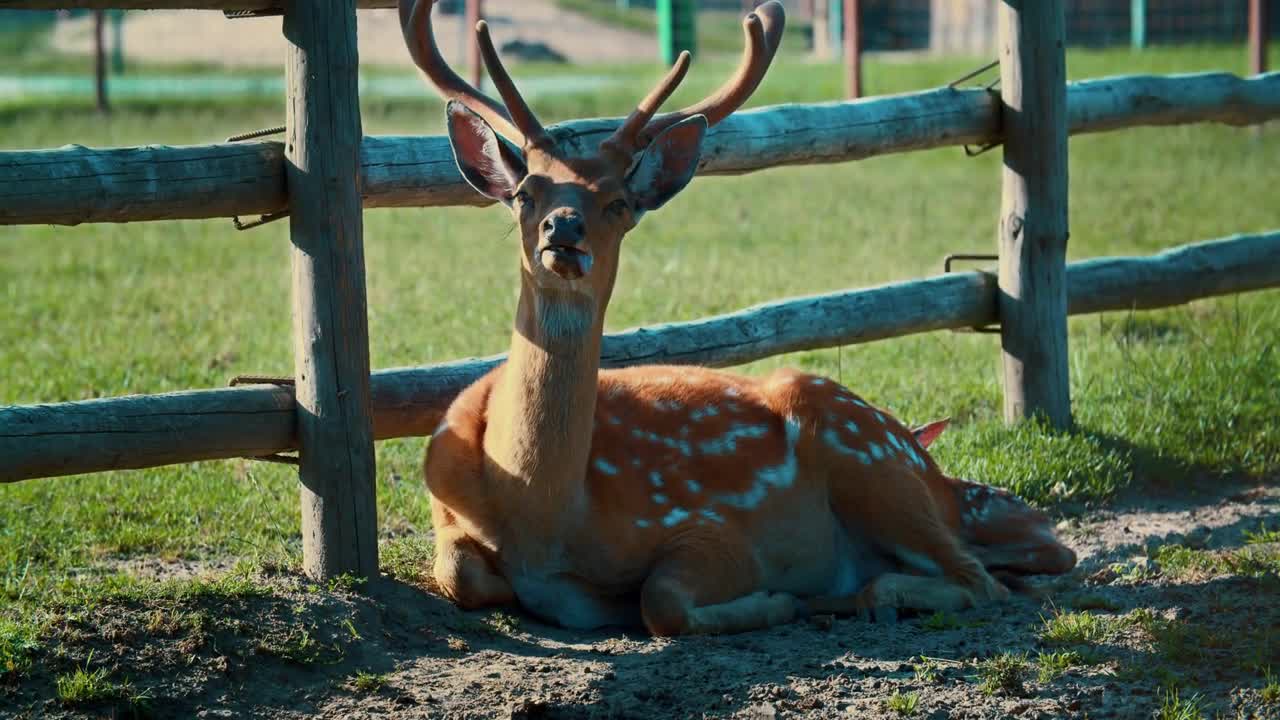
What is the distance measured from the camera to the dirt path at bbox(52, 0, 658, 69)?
121ft

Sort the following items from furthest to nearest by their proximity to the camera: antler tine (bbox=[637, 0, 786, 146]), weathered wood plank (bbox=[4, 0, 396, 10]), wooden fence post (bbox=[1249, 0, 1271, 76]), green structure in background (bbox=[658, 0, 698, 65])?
green structure in background (bbox=[658, 0, 698, 65]) < wooden fence post (bbox=[1249, 0, 1271, 76]) < antler tine (bbox=[637, 0, 786, 146]) < weathered wood plank (bbox=[4, 0, 396, 10])

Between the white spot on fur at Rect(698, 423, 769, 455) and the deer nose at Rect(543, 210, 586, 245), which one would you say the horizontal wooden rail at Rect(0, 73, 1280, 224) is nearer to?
the deer nose at Rect(543, 210, 586, 245)

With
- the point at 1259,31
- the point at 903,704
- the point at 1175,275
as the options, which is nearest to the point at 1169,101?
the point at 1175,275

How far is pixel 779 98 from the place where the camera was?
68.7ft

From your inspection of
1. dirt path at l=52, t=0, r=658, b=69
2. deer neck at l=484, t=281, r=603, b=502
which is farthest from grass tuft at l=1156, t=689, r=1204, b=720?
dirt path at l=52, t=0, r=658, b=69

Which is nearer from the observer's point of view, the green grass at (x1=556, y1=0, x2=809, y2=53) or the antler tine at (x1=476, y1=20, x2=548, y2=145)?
the antler tine at (x1=476, y1=20, x2=548, y2=145)

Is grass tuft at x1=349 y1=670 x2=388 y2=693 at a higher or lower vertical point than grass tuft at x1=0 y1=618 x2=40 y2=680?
lower

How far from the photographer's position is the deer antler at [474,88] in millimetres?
4781

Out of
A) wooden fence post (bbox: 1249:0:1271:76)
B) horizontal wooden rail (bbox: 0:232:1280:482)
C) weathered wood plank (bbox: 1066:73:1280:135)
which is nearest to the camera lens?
horizontal wooden rail (bbox: 0:232:1280:482)

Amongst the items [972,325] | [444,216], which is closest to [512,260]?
[444,216]

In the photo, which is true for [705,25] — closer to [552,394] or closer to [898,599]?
[898,599]

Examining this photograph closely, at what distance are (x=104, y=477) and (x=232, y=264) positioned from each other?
5.90 meters

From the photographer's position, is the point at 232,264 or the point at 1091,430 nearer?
the point at 1091,430

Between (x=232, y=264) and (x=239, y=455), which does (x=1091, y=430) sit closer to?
(x=239, y=455)
